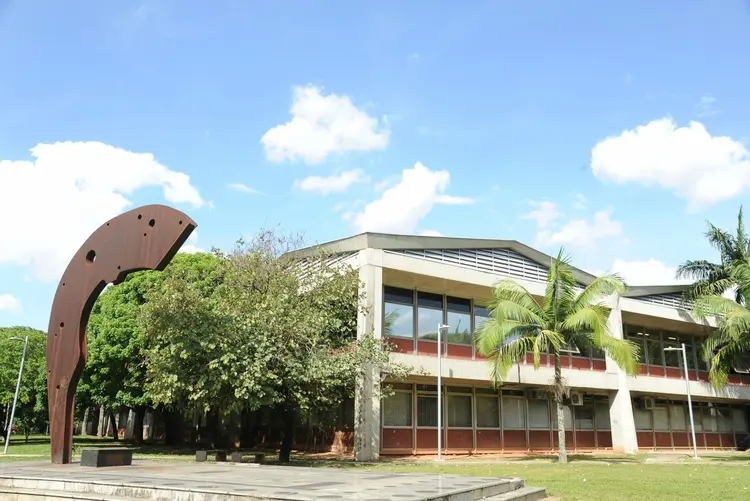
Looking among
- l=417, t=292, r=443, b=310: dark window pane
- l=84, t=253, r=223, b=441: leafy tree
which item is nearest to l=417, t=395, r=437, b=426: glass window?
l=417, t=292, r=443, b=310: dark window pane

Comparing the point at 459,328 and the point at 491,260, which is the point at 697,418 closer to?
the point at 491,260

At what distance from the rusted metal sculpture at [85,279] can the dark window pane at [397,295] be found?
37.9 ft

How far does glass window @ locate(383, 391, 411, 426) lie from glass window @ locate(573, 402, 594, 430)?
33.7 feet

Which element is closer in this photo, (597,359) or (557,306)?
(557,306)

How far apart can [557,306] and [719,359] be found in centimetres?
1140

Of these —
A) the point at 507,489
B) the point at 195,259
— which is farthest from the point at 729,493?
the point at 195,259

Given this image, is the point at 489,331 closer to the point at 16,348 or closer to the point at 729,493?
the point at 729,493

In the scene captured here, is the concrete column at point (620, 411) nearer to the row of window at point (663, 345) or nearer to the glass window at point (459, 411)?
the row of window at point (663, 345)

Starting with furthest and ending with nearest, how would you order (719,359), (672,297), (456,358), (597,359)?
1. (672,297)
2. (597,359)
3. (719,359)
4. (456,358)

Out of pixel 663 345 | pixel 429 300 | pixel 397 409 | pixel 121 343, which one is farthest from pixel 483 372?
pixel 121 343

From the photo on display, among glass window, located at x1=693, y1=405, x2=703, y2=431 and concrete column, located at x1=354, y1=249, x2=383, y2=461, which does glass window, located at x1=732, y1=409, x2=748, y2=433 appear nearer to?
glass window, located at x1=693, y1=405, x2=703, y2=431

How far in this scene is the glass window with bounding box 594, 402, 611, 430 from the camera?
31156mm

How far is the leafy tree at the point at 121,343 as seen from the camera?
27.3 metres

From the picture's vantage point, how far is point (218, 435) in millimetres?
31375
